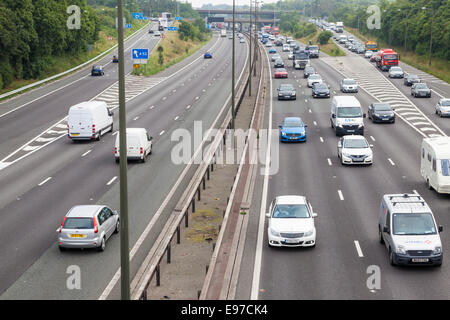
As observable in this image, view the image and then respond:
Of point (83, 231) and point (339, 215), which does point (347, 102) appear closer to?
point (339, 215)

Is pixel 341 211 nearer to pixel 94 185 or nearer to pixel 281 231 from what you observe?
pixel 281 231

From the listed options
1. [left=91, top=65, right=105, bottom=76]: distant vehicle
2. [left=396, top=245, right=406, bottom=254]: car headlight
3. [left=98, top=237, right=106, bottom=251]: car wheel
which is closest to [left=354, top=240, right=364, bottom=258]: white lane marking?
[left=396, top=245, right=406, bottom=254]: car headlight

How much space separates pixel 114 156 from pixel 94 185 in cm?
666

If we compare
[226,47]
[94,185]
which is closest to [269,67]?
[226,47]

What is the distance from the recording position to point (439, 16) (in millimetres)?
110812

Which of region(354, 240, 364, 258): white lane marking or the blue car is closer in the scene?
region(354, 240, 364, 258): white lane marking

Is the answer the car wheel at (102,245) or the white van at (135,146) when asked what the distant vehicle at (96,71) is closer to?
the white van at (135,146)

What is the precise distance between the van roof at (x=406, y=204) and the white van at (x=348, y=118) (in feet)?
72.8

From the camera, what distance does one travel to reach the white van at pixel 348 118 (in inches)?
1796

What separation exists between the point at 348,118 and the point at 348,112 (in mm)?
651

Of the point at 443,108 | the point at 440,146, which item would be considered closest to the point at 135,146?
the point at 440,146

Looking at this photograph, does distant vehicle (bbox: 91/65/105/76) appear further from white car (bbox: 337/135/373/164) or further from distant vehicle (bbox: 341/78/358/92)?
white car (bbox: 337/135/373/164)

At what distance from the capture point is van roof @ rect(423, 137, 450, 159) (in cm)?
3005

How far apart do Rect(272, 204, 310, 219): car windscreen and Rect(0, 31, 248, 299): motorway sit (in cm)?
466
